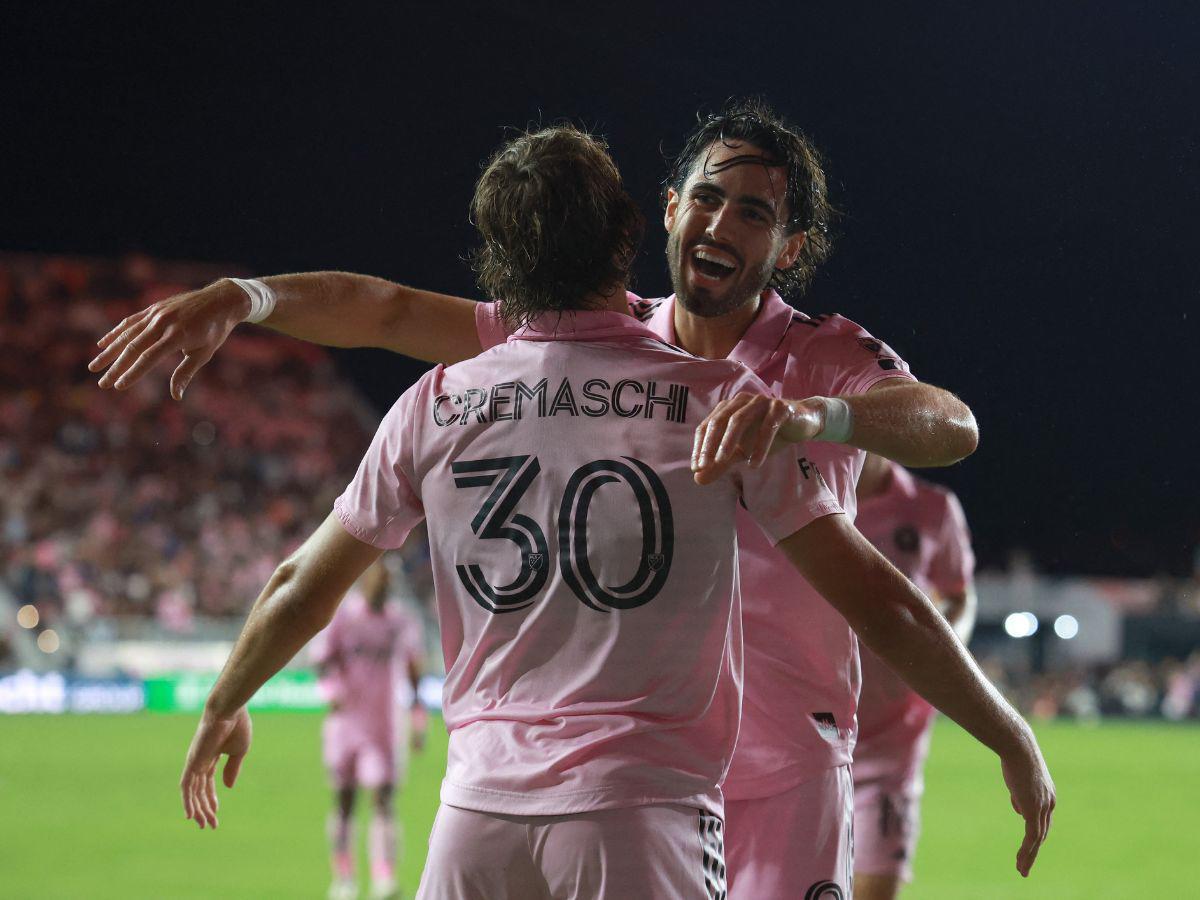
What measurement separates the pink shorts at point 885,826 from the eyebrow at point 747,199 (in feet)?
7.47

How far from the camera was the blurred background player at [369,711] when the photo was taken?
8.57 metres

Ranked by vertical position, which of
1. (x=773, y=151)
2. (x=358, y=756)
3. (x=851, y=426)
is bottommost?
(x=358, y=756)

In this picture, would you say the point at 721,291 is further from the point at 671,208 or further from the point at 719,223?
the point at 671,208

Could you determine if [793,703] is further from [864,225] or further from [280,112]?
[280,112]

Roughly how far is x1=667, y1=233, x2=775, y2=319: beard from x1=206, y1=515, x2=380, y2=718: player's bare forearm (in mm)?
1070

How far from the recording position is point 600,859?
87.5 inches

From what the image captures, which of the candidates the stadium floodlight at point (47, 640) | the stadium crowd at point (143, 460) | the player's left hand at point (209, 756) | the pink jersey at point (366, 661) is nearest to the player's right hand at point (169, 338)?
the player's left hand at point (209, 756)

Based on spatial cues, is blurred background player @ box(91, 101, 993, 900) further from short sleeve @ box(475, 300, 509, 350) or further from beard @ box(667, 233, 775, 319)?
short sleeve @ box(475, 300, 509, 350)

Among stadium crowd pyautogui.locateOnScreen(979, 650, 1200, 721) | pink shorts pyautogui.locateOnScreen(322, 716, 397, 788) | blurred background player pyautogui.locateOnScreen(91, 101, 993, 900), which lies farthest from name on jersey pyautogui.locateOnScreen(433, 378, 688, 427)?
stadium crowd pyautogui.locateOnScreen(979, 650, 1200, 721)

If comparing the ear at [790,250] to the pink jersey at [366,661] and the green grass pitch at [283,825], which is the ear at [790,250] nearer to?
the green grass pitch at [283,825]

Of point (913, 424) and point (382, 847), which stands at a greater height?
point (913, 424)

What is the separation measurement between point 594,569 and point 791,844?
116 cm

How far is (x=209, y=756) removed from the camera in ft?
9.12

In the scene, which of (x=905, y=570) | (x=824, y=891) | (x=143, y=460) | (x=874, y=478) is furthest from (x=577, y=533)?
(x=143, y=460)
